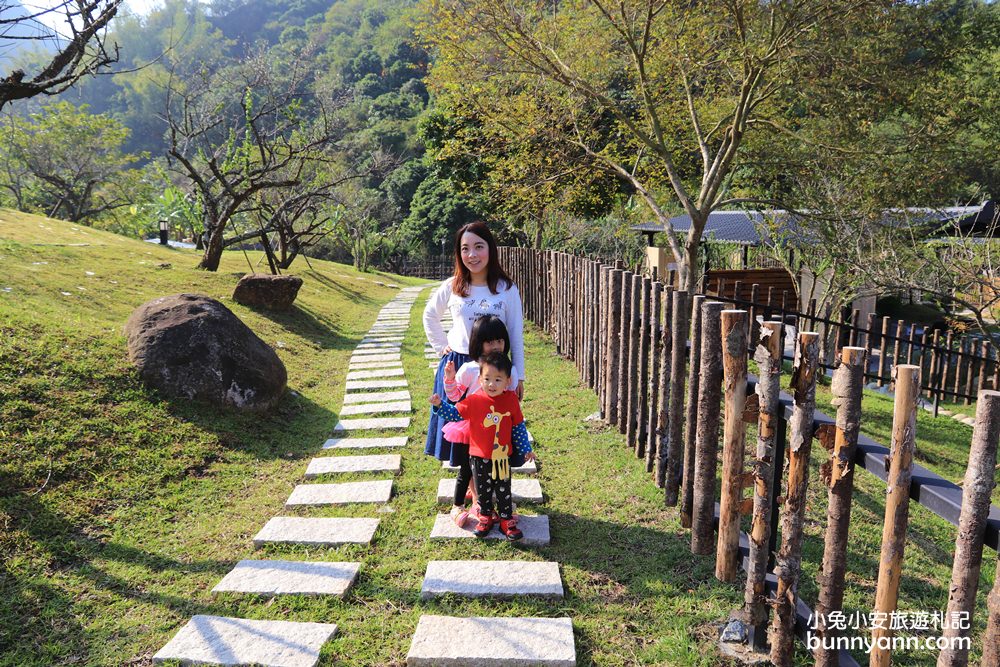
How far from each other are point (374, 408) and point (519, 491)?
2.59m

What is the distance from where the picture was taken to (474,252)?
3.45 m

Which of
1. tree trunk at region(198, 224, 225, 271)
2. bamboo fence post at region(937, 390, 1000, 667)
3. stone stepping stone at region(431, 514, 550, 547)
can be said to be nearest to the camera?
bamboo fence post at region(937, 390, 1000, 667)

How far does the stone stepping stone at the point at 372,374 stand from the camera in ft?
24.8

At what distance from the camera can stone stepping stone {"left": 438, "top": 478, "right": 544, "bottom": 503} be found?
392cm

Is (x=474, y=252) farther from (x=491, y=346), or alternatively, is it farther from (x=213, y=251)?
(x=213, y=251)

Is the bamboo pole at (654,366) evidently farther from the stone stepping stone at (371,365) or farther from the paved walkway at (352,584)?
the stone stepping stone at (371,365)

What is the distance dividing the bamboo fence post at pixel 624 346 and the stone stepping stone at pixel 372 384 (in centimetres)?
293

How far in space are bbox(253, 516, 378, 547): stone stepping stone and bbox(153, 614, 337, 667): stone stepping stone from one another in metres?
0.74

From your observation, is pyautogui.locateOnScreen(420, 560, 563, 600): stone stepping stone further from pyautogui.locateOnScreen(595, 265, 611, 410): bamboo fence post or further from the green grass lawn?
pyautogui.locateOnScreen(595, 265, 611, 410): bamboo fence post

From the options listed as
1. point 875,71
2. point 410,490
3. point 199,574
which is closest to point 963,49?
point 875,71

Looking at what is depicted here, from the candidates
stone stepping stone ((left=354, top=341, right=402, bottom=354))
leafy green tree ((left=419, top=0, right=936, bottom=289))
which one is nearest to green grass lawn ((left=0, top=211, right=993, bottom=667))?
stone stepping stone ((left=354, top=341, right=402, bottom=354))

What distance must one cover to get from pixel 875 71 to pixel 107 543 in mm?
7410

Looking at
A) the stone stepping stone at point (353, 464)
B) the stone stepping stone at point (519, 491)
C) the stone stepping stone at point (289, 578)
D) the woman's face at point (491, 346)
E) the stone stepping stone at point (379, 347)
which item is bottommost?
the stone stepping stone at point (379, 347)

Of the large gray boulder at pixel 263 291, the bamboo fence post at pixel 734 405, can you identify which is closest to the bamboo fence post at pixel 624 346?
the bamboo fence post at pixel 734 405
